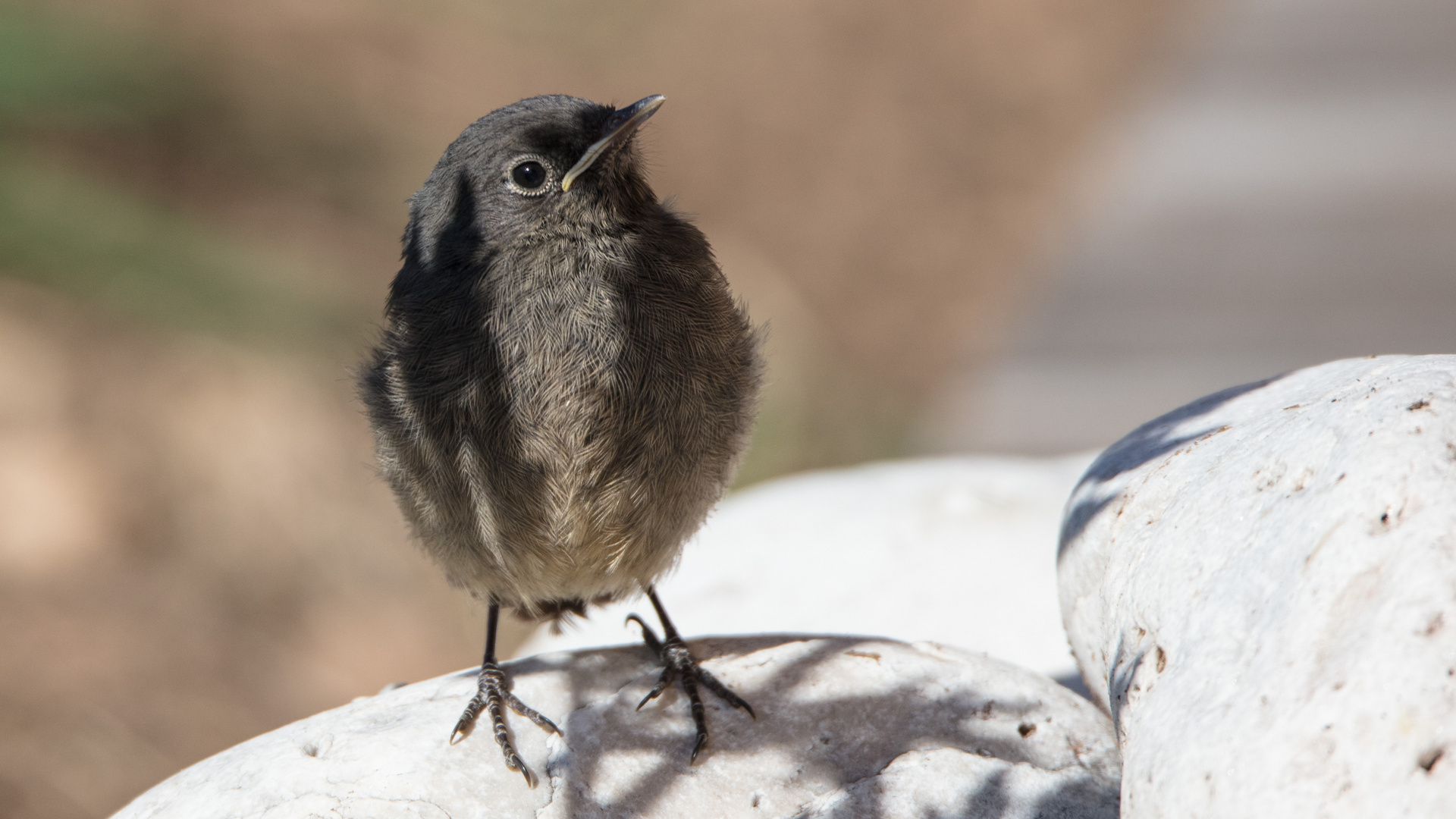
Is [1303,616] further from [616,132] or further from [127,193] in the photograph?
[127,193]

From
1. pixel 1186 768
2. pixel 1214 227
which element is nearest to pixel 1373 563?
pixel 1186 768

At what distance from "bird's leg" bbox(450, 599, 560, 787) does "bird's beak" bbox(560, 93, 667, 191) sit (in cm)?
113

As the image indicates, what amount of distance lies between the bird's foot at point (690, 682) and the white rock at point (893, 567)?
76cm

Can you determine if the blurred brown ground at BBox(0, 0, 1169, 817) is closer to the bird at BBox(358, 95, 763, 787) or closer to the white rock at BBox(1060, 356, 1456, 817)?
the bird at BBox(358, 95, 763, 787)

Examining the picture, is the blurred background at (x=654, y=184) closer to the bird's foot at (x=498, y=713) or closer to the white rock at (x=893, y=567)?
the bird's foot at (x=498, y=713)

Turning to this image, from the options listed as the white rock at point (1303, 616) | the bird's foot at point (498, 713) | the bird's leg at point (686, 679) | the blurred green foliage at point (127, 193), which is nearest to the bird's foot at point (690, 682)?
the bird's leg at point (686, 679)

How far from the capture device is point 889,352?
28.1ft

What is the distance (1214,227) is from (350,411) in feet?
17.1

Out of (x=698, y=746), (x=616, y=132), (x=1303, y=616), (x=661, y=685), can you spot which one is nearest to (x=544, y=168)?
(x=616, y=132)

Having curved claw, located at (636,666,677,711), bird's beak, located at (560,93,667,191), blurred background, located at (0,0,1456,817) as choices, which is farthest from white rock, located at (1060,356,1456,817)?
blurred background, located at (0,0,1456,817)

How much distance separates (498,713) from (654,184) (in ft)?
19.6

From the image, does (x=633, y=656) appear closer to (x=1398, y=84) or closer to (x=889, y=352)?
(x=889, y=352)

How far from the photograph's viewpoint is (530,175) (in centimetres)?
278

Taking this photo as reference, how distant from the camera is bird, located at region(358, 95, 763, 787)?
2.68 meters
